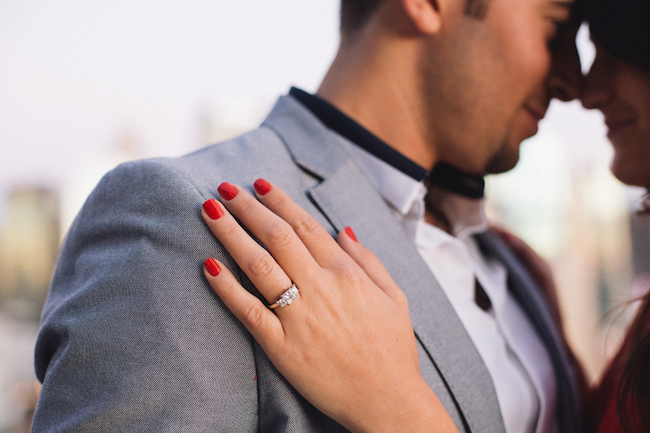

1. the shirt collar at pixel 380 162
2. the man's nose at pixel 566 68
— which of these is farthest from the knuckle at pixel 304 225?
the man's nose at pixel 566 68

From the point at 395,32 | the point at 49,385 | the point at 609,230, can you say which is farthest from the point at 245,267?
the point at 609,230

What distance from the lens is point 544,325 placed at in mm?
1624

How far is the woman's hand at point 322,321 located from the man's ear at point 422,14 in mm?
820

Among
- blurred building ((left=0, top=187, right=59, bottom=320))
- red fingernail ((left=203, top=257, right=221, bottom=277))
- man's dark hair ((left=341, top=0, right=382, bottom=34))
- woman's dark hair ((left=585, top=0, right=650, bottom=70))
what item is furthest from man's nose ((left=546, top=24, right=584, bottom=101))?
blurred building ((left=0, top=187, right=59, bottom=320))

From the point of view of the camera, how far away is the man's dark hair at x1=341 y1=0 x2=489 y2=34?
4.60 feet

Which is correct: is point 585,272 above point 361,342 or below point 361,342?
below

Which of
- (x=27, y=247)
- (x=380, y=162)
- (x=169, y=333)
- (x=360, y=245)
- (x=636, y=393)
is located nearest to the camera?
(x=169, y=333)

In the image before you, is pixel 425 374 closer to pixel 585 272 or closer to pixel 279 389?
pixel 279 389

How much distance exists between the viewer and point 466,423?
100 cm

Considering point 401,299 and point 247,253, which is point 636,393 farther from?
point 247,253

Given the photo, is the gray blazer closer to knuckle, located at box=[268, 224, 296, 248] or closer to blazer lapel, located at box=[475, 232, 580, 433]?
knuckle, located at box=[268, 224, 296, 248]

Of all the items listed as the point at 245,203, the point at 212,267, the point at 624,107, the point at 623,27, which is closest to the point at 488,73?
the point at 623,27

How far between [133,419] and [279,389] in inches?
10.0

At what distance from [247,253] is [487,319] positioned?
2.99 feet
